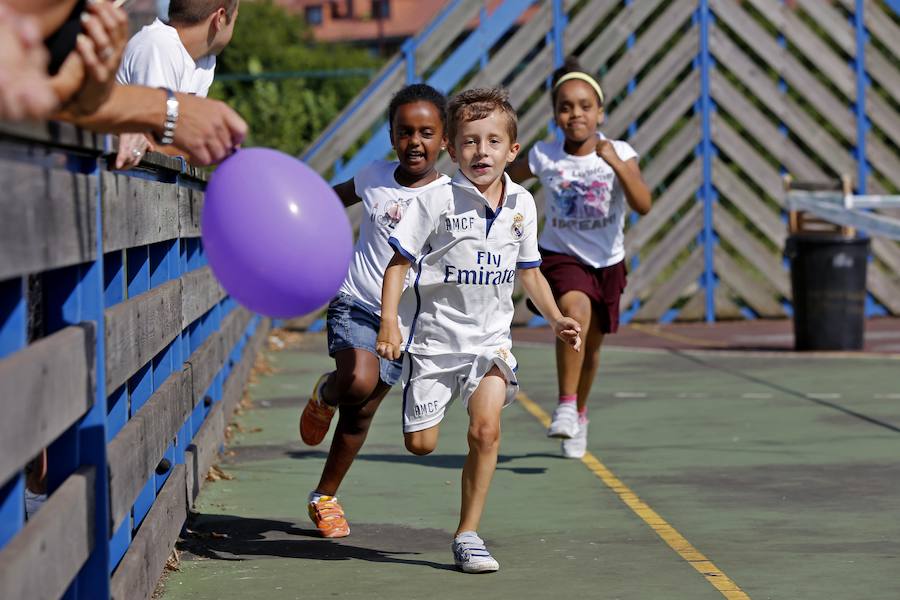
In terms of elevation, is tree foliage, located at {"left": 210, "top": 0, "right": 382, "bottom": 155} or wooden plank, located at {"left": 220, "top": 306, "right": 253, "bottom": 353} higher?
tree foliage, located at {"left": 210, "top": 0, "right": 382, "bottom": 155}

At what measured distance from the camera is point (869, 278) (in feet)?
67.4

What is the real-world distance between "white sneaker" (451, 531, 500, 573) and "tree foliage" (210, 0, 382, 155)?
26.7m

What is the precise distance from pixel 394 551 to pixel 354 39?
354 feet

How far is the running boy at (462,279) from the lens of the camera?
6.29 metres

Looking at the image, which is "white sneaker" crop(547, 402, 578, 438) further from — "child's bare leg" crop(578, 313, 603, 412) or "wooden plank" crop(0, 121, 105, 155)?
"wooden plank" crop(0, 121, 105, 155)

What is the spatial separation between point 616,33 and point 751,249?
327cm

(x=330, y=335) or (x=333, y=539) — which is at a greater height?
(x=330, y=335)

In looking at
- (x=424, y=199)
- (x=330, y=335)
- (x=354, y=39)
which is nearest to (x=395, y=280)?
(x=424, y=199)

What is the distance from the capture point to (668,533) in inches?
260

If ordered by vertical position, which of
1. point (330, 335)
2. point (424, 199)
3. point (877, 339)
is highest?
point (424, 199)

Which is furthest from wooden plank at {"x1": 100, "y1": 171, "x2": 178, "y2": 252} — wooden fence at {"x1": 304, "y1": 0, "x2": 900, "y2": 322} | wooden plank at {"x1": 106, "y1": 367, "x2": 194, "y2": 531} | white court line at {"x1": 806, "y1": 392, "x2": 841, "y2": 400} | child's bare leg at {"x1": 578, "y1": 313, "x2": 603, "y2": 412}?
wooden fence at {"x1": 304, "y1": 0, "x2": 900, "y2": 322}

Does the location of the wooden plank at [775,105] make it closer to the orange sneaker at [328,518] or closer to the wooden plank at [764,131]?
the wooden plank at [764,131]

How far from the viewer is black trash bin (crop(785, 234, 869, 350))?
1608 cm

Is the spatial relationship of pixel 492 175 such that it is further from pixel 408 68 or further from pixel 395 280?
pixel 408 68
